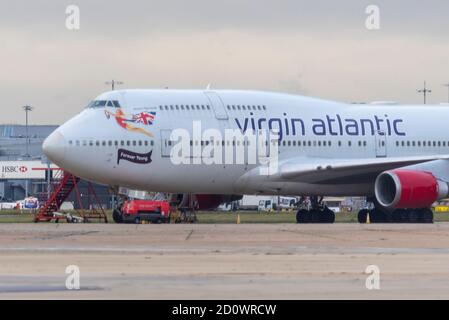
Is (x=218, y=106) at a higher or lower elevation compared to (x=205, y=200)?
higher

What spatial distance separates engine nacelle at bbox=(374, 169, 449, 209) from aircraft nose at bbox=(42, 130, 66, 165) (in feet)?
40.4

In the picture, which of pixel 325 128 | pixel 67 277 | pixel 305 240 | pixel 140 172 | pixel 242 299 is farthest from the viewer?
pixel 325 128

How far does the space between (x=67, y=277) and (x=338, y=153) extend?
95.7ft

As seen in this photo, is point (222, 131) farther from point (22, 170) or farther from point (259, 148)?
point (22, 170)

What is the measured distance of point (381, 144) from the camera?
50969 millimetres

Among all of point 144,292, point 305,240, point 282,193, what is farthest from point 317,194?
point 144,292

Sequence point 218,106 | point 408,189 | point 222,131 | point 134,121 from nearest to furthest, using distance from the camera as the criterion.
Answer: point 408,189
point 134,121
point 222,131
point 218,106

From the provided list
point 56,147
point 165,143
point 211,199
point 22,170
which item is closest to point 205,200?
point 211,199

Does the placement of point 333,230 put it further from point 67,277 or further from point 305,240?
point 67,277

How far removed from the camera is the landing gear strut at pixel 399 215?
159 ft

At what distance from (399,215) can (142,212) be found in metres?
11.2

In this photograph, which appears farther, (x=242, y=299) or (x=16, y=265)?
(x=16, y=265)

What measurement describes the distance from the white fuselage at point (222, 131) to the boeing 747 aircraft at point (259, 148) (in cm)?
4

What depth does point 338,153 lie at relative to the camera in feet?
165
